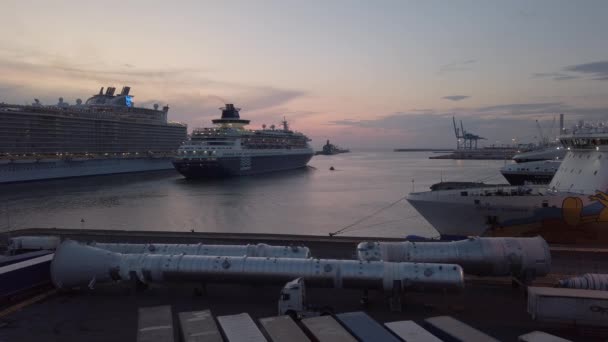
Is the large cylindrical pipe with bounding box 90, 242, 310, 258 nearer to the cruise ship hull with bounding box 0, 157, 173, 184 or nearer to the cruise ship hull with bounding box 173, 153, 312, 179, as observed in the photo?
the cruise ship hull with bounding box 173, 153, 312, 179

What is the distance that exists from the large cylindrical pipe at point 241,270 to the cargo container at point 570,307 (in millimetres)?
1951

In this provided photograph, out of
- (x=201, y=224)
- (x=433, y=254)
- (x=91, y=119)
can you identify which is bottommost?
(x=201, y=224)

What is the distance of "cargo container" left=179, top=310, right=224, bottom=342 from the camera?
8414 millimetres

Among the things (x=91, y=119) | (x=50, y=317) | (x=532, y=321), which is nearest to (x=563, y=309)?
(x=532, y=321)

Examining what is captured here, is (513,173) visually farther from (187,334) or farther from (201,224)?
(187,334)

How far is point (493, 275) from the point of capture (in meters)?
13.1

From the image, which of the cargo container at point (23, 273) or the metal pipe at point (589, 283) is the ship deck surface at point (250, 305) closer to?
the cargo container at point (23, 273)

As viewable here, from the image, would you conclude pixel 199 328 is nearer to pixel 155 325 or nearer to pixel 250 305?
pixel 155 325

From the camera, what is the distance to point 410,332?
28.2ft

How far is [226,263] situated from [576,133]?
16280mm

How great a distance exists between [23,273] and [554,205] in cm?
1825

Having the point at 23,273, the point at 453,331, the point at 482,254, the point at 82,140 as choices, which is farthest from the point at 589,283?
the point at 82,140

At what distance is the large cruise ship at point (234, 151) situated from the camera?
6581 cm

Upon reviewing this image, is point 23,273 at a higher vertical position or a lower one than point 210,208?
higher
